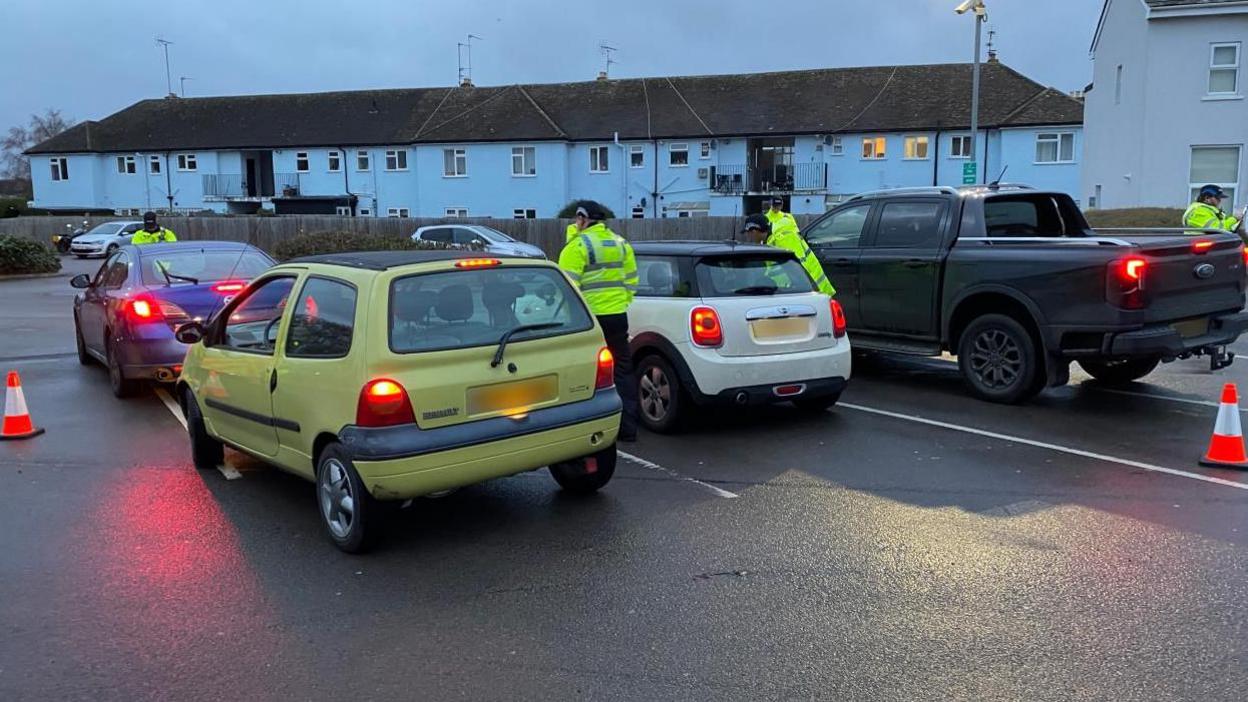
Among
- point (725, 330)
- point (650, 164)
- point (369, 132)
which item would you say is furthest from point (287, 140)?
point (725, 330)

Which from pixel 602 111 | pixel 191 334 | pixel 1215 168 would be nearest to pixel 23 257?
pixel 191 334

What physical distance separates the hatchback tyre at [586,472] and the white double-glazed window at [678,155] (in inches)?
1505

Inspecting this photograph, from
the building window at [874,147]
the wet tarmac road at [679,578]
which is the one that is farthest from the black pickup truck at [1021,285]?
the building window at [874,147]

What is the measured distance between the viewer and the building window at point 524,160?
44.3 metres

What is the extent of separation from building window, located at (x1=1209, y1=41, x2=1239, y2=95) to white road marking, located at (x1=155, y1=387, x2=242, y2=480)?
28265 mm

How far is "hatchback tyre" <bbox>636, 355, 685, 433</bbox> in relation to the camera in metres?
7.73

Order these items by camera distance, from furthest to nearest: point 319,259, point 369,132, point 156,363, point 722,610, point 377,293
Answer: point 369,132 → point 156,363 → point 319,259 → point 377,293 → point 722,610

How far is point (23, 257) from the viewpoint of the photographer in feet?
89.7

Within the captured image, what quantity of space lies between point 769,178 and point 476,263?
39006 mm

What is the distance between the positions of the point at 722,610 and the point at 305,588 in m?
2.03

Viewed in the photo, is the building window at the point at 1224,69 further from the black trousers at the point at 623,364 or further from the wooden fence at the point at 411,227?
the black trousers at the point at 623,364

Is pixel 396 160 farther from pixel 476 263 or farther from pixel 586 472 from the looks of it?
pixel 476 263

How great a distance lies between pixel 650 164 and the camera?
43.6m

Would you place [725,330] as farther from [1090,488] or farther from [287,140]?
[287,140]
